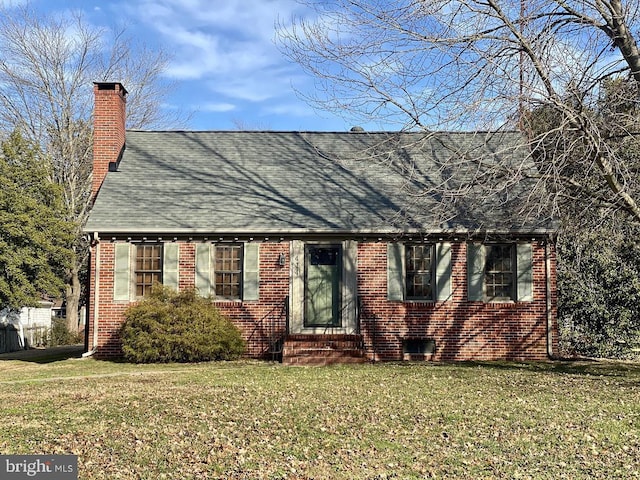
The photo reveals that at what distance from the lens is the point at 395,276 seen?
16625 mm

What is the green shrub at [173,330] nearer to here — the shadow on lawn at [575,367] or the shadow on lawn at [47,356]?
the shadow on lawn at [47,356]

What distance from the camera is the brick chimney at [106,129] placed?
18391 millimetres

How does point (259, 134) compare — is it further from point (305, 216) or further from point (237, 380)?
point (237, 380)

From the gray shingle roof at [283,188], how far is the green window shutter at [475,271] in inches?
27.8

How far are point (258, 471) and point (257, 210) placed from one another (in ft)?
36.3

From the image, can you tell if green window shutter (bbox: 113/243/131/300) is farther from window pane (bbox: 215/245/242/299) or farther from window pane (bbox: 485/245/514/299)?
window pane (bbox: 485/245/514/299)

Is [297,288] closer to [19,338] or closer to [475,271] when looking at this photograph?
[475,271]

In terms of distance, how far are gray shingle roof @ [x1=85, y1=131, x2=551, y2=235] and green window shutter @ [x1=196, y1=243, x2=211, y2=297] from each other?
1.80 feet

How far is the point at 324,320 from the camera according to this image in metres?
16.9

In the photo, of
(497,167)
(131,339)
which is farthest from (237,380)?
(497,167)

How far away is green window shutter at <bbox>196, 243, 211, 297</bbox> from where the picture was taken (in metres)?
16.7

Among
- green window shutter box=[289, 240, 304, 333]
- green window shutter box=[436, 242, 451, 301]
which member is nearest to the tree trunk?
green window shutter box=[289, 240, 304, 333]

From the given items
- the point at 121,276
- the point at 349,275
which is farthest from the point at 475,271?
the point at 121,276

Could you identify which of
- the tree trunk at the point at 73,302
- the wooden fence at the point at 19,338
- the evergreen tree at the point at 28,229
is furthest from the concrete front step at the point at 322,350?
the tree trunk at the point at 73,302
